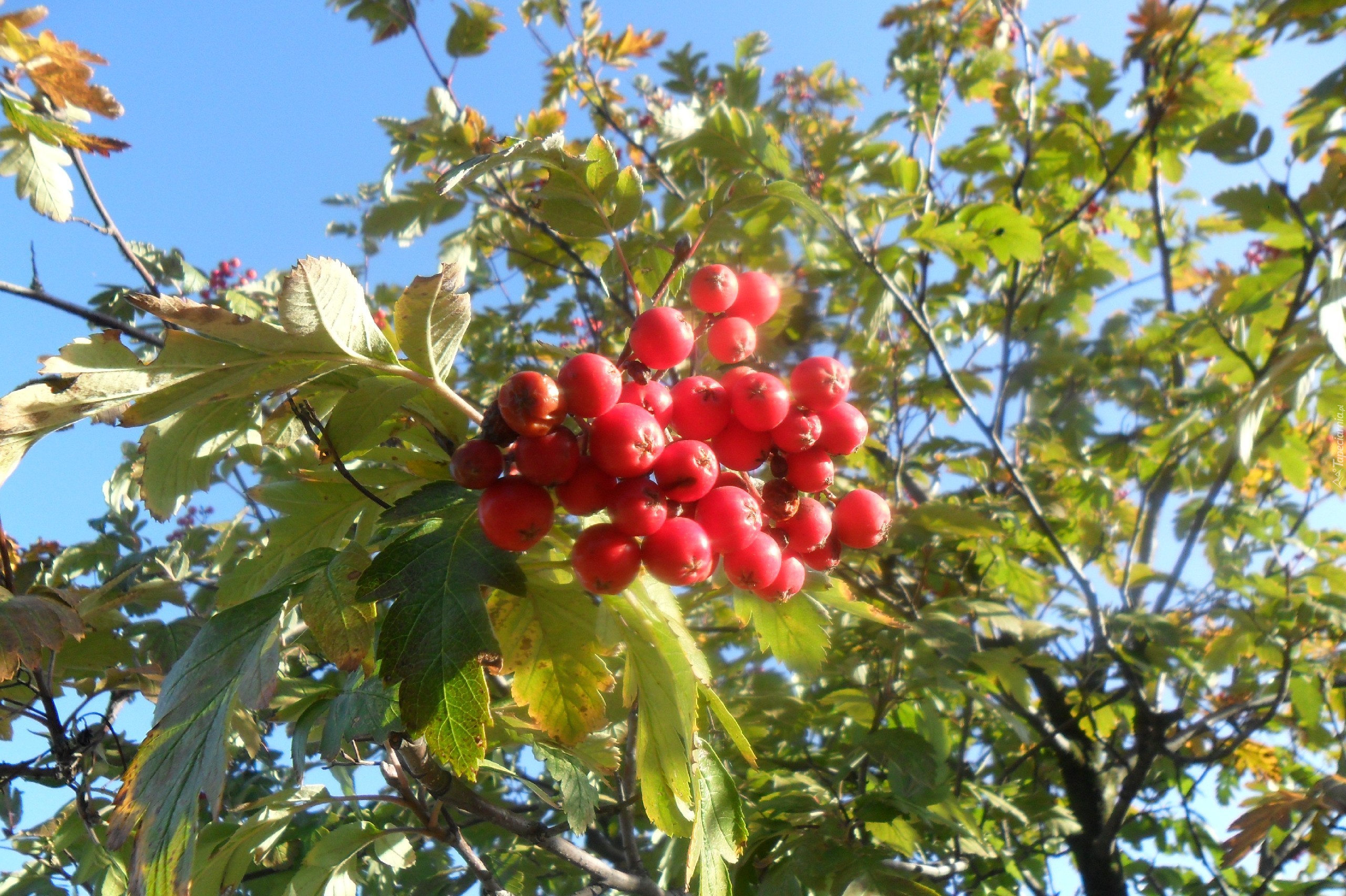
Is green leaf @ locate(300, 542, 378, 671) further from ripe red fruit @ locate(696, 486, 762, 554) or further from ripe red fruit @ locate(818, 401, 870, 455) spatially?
ripe red fruit @ locate(818, 401, 870, 455)

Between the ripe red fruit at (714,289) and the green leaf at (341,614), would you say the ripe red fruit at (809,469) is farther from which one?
the green leaf at (341,614)

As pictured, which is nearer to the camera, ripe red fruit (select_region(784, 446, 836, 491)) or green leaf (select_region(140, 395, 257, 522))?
green leaf (select_region(140, 395, 257, 522))

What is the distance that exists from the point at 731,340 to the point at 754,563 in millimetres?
523

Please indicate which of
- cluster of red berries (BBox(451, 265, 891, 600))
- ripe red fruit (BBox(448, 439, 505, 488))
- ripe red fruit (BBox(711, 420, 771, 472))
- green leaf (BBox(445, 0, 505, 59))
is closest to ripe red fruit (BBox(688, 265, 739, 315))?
cluster of red berries (BBox(451, 265, 891, 600))

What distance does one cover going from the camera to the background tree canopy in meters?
1.40

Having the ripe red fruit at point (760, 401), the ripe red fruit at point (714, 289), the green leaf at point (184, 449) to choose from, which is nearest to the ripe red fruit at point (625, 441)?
the ripe red fruit at point (760, 401)

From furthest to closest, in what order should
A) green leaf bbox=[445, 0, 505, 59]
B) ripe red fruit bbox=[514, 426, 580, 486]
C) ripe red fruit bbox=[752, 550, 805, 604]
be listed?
green leaf bbox=[445, 0, 505, 59], ripe red fruit bbox=[752, 550, 805, 604], ripe red fruit bbox=[514, 426, 580, 486]

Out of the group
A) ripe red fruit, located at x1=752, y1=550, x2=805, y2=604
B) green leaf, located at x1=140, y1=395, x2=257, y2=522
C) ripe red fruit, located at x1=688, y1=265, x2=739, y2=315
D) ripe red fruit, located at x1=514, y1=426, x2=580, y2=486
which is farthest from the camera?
ripe red fruit, located at x1=688, y1=265, x2=739, y2=315

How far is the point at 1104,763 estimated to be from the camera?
4527mm

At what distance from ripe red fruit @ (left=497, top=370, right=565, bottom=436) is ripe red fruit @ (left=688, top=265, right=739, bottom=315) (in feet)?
1.82

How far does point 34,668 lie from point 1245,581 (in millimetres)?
4790

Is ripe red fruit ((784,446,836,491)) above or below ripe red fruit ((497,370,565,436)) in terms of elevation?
above

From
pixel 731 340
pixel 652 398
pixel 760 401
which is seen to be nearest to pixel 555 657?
pixel 652 398

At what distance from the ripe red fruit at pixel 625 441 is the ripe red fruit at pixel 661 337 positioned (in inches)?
7.4
